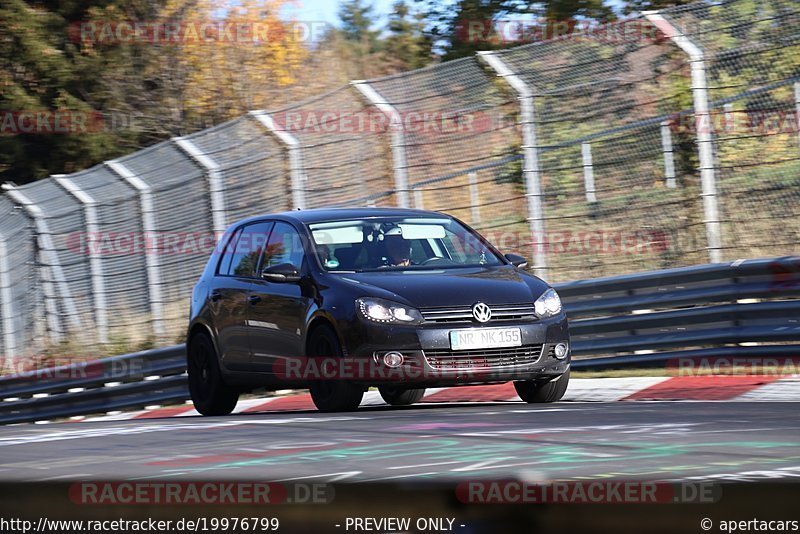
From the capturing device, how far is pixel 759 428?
6.59 m

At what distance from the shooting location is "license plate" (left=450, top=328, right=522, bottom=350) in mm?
9031

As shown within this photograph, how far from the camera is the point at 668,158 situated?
13.0m

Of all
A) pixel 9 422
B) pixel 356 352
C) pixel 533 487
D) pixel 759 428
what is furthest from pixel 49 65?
pixel 533 487

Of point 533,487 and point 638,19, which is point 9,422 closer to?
point 638,19

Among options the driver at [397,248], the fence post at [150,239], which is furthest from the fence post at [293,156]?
the driver at [397,248]

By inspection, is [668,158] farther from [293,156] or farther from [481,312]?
[481,312]

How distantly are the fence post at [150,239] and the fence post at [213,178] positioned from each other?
1206mm

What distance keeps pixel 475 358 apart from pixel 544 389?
3.00ft

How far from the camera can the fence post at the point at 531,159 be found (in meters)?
12.4

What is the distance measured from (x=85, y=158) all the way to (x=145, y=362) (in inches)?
639
